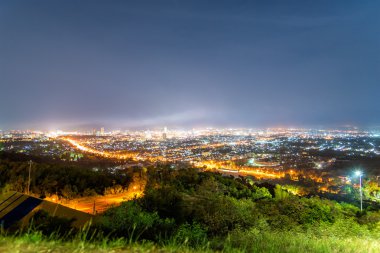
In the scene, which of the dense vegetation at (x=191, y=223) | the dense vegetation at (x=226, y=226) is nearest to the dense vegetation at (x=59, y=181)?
the dense vegetation at (x=191, y=223)

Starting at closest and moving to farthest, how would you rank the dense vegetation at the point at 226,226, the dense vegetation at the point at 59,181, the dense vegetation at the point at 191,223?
the dense vegetation at the point at 191,223 → the dense vegetation at the point at 226,226 → the dense vegetation at the point at 59,181

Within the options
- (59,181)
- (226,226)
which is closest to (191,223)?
(226,226)

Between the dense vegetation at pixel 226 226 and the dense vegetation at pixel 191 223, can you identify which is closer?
the dense vegetation at pixel 191 223

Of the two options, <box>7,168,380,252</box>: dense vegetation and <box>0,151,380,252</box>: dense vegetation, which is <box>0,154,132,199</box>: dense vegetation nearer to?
<box>0,151,380,252</box>: dense vegetation

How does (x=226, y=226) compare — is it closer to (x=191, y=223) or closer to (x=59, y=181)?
(x=191, y=223)

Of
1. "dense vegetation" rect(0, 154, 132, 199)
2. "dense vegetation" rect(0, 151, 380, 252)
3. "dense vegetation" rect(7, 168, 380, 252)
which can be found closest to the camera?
"dense vegetation" rect(0, 151, 380, 252)

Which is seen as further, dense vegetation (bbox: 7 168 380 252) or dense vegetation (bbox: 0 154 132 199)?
dense vegetation (bbox: 0 154 132 199)

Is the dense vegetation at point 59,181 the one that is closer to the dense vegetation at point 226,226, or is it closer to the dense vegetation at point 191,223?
the dense vegetation at point 191,223

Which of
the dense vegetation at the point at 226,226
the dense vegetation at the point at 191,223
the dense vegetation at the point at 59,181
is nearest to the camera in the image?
the dense vegetation at the point at 191,223

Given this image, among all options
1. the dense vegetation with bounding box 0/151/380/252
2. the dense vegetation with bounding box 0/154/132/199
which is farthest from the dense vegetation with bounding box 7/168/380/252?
the dense vegetation with bounding box 0/154/132/199

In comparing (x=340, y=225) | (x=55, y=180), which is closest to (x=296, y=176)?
(x=340, y=225)

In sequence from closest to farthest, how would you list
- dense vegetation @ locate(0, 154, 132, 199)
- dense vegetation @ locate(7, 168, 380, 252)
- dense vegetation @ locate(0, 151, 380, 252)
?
dense vegetation @ locate(0, 151, 380, 252) < dense vegetation @ locate(7, 168, 380, 252) < dense vegetation @ locate(0, 154, 132, 199)
